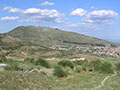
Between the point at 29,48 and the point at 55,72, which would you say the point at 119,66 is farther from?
the point at 29,48

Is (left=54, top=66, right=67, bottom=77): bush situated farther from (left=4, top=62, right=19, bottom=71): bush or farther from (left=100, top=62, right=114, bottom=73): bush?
(left=100, top=62, right=114, bottom=73): bush

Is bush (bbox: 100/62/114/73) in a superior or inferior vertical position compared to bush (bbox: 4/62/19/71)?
inferior

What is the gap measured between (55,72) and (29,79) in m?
9.35

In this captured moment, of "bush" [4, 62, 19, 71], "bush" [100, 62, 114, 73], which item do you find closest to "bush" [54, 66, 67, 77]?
"bush" [4, 62, 19, 71]

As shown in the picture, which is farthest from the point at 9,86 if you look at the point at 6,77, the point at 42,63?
the point at 42,63

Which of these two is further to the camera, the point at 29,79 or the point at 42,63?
the point at 42,63

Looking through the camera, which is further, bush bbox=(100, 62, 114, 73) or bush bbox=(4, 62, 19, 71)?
bush bbox=(100, 62, 114, 73)

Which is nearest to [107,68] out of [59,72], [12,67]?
[59,72]

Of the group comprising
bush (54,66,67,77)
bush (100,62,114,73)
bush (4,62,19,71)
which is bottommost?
bush (100,62,114,73)

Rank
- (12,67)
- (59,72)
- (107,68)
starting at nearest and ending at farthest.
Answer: (59,72) < (12,67) < (107,68)

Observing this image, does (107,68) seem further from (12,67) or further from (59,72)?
(12,67)

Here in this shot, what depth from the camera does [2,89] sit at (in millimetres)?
17094

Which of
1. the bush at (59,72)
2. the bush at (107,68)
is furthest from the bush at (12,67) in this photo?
the bush at (107,68)

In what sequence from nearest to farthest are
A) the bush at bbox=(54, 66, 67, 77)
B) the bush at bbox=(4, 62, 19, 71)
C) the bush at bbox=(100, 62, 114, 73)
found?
the bush at bbox=(54, 66, 67, 77) → the bush at bbox=(4, 62, 19, 71) → the bush at bbox=(100, 62, 114, 73)
